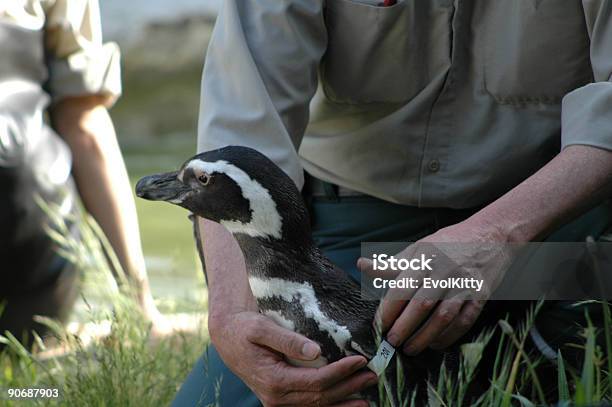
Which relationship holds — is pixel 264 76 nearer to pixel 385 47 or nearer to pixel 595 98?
pixel 385 47

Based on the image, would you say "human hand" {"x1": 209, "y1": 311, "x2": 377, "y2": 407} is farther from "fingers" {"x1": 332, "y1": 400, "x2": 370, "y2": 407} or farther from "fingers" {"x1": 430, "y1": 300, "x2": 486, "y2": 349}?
"fingers" {"x1": 430, "y1": 300, "x2": 486, "y2": 349}

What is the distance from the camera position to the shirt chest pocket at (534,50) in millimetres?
2090

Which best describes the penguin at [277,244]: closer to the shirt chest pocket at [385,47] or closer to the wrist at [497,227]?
the wrist at [497,227]

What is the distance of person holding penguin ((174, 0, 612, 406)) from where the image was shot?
2002 millimetres

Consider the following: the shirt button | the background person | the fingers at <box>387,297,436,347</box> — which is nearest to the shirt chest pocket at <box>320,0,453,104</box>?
the shirt button

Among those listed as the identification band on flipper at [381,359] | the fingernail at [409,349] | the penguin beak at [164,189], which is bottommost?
the fingernail at [409,349]

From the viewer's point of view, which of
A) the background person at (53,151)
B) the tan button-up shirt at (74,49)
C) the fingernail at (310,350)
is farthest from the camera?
the tan button-up shirt at (74,49)

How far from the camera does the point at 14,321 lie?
3100 millimetres

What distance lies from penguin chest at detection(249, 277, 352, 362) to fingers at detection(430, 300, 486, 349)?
0.15 metres

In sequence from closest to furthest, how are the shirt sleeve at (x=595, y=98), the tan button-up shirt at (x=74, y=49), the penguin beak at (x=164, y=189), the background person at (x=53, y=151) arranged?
the penguin beak at (x=164, y=189), the shirt sleeve at (x=595, y=98), the background person at (x=53, y=151), the tan button-up shirt at (x=74, y=49)

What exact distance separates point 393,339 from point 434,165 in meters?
0.58

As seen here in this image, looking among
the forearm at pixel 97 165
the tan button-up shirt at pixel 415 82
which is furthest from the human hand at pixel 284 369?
the forearm at pixel 97 165

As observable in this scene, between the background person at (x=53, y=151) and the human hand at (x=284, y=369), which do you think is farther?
the background person at (x=53, y=151)

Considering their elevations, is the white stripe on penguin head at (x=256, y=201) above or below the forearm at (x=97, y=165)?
above
